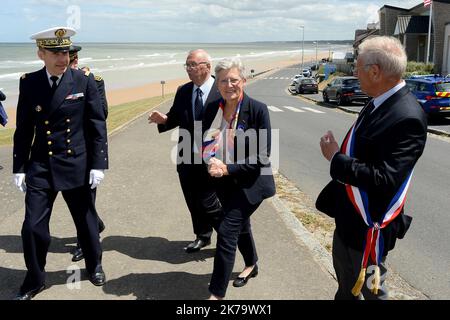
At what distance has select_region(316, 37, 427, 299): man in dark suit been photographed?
239 centimetres

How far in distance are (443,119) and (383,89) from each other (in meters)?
16.2

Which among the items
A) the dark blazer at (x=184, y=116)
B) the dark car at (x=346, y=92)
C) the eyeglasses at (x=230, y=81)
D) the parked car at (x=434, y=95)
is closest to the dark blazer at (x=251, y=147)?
the eyeglasses at (x=230, y=81)

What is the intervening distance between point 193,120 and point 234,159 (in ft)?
3.24

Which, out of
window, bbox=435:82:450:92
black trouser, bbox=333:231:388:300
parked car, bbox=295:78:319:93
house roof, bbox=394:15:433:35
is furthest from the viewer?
house roof, bbox=394:15:433:35

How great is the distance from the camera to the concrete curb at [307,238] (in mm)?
4270

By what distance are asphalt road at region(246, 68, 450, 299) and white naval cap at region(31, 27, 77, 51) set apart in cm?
366

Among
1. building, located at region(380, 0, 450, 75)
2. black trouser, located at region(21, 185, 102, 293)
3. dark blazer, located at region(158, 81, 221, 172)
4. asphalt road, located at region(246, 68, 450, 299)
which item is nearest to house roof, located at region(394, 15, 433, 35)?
building, located at region(380, 0, 450, 75)

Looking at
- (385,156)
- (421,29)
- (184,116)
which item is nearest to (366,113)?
(385,156)

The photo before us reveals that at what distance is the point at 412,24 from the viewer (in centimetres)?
4644

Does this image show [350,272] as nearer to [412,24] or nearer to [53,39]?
[53,39]

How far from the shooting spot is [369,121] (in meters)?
2.54

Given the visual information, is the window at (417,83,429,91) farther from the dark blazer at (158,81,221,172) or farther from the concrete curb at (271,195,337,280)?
the dark blazer at (158,81,221,172)

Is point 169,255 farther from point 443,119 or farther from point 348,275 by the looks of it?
point 443,119
